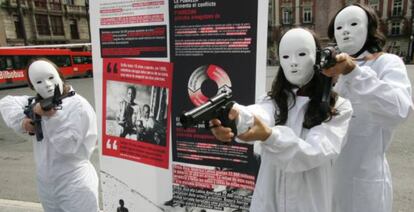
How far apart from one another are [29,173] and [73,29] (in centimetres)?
3297

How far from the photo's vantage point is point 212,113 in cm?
123

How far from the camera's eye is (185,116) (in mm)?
1166

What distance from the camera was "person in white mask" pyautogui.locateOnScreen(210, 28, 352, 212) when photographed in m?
1.39

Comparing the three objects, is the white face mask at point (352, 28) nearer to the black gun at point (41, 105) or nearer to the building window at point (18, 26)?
the black gun at point (41, 105)

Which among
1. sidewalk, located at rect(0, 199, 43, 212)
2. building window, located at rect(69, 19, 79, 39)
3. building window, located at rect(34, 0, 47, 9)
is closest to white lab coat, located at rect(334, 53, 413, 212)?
sidewalk, located at rect(0, 199, 43, 212)

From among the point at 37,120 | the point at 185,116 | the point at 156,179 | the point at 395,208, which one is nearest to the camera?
the point at 185,116

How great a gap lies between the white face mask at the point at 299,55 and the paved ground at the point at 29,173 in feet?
9.05

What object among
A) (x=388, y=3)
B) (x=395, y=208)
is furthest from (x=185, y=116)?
(x=388, y=3)

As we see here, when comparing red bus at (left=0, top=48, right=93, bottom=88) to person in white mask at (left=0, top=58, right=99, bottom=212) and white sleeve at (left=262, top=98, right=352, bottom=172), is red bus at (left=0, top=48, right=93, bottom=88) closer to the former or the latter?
person in white mask at (left=0, top=58, right=99, bottom=212)

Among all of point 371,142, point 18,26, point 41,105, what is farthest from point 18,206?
point 18,26

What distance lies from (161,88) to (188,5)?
0.61m

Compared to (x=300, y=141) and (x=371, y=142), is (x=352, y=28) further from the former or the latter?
(x=300, y=141)

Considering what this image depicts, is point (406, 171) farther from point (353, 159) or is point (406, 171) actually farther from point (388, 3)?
point (388, 3)

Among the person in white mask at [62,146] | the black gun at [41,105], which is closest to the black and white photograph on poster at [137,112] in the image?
the person in white mask at [62,146]
